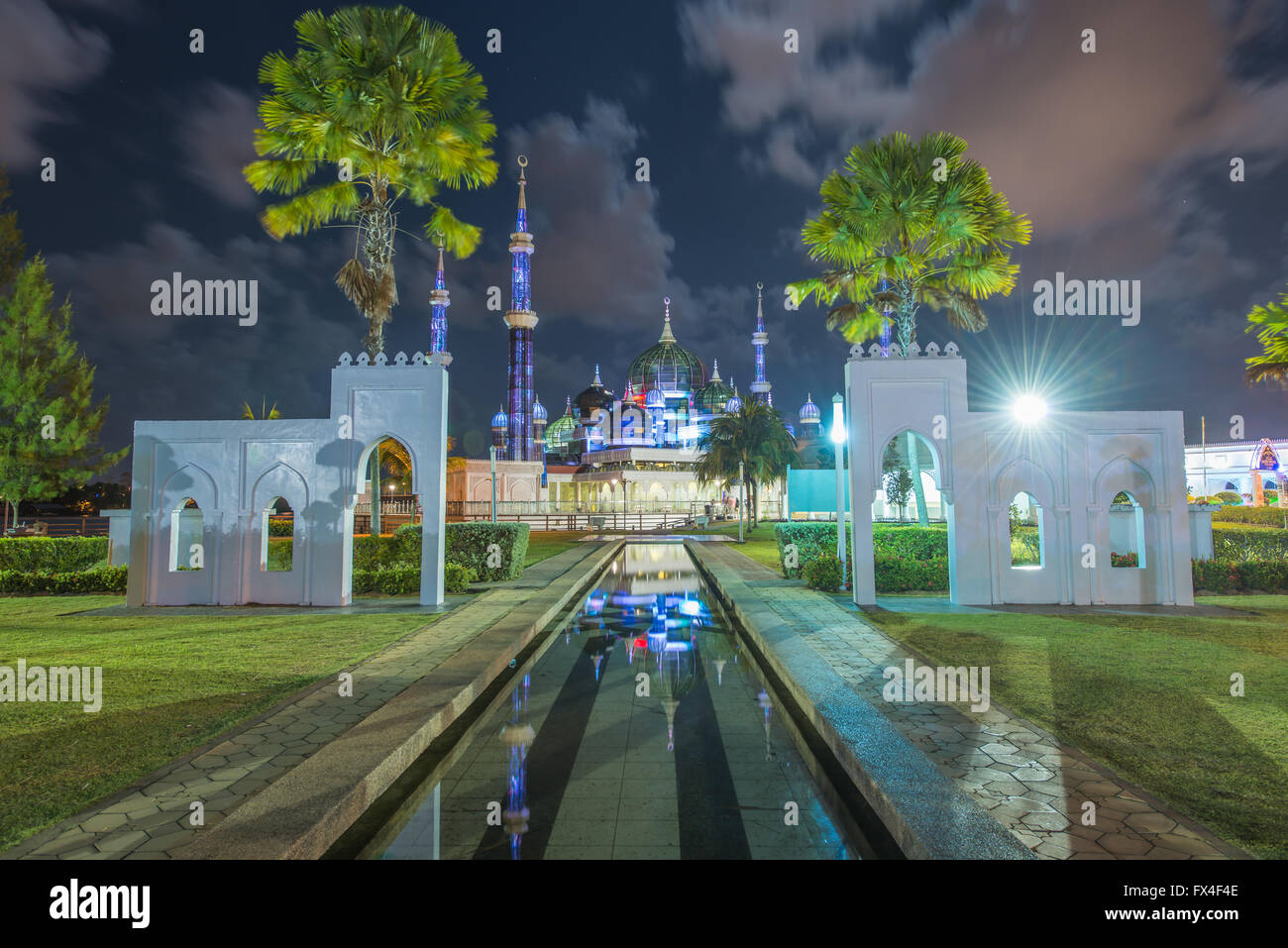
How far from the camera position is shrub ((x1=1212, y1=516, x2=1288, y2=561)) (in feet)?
45.2

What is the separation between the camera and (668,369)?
80312 millimetres

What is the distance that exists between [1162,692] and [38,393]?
86.2ft

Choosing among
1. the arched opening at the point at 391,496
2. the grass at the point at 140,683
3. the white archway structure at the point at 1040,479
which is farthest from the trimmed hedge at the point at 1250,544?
the arched opening at the point at 391,496

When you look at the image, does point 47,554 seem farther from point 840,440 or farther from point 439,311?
point 439,311

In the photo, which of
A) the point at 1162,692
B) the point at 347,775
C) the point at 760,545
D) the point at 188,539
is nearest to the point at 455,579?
the point at 188,539

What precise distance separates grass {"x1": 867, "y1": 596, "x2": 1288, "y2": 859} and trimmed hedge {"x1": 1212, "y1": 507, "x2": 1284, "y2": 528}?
1619 centimetres

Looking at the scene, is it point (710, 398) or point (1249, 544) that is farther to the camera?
point (710, 398)

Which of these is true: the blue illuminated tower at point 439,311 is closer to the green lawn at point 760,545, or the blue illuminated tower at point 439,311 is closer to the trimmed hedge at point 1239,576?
the green lawn at point 760,545

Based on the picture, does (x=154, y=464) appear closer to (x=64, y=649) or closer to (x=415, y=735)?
(x=64, y=649)

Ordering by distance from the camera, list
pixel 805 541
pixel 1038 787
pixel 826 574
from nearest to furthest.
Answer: pixel 1038 787 < pixel 826 574 < pixel 805 541

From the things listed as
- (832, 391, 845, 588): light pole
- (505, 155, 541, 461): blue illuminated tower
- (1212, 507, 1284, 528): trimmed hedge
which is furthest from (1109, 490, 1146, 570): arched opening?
(505, 155, 541, 461): blue illuminated tower
